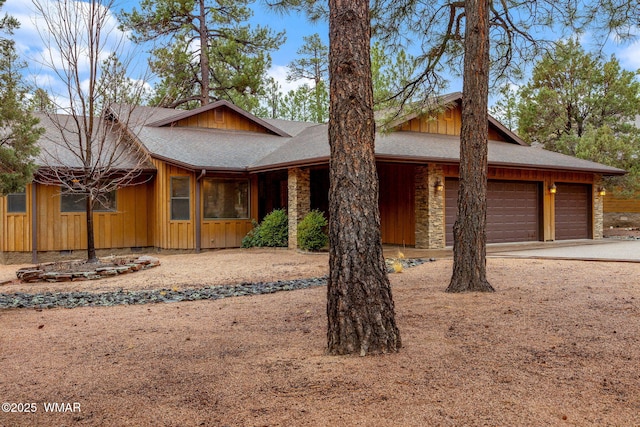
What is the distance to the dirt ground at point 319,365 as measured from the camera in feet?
9.75

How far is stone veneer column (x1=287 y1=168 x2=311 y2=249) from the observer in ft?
43.4

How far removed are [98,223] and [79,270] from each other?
4.14 m

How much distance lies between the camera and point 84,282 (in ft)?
30.2

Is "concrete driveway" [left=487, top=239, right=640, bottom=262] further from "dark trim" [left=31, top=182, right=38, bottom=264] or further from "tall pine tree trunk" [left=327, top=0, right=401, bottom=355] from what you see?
"dark trim" [left=31, top=182, right=38, bottom=264]

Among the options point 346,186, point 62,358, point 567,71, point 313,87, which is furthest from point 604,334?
point 313,87

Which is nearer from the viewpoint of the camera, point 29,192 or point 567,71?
point 29,192

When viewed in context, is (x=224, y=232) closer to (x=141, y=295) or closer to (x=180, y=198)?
(x=180, y=198)

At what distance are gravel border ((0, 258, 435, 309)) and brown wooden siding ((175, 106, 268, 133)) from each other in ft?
31.3

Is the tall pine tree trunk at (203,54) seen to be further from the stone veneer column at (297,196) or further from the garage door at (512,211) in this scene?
the garage door at (512,211)

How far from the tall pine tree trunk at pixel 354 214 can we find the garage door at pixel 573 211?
13278 mm

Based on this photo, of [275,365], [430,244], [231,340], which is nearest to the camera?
[275,365]

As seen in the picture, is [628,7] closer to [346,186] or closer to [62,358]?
[346,186]

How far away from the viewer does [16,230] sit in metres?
12.9

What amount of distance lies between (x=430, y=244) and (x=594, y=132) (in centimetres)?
1059
